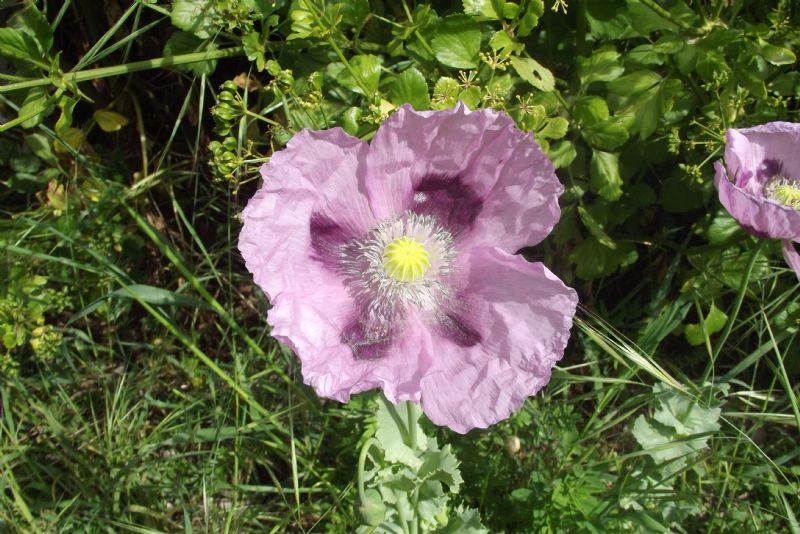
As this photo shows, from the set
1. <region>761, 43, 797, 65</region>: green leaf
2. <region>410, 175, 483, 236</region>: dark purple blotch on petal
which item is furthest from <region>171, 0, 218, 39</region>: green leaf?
<region>761, 43, 797, 65</region>: green leaf

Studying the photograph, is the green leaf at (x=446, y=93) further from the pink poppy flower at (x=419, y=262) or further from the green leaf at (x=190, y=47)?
the green leaf at (x=190, y=47)

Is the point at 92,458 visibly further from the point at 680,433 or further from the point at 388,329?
the point at 680,433

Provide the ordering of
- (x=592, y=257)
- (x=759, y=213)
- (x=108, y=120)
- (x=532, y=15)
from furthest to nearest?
(x=108, y=120)
(x=592, y=257)
(x=532, y=15)
(x=759, y=213)

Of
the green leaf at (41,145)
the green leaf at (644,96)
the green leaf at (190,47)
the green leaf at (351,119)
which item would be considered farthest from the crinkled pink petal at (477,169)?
the green leaf at (41,145)

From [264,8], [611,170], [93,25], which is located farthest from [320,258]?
[93,25]

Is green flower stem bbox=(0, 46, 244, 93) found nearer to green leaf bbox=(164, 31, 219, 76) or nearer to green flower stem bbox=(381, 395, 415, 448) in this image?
green leaf bbox=(164, 31, 219, 76)

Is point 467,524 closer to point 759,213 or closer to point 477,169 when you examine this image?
point 477,169

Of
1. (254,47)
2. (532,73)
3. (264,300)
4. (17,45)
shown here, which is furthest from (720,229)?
(17,45)
